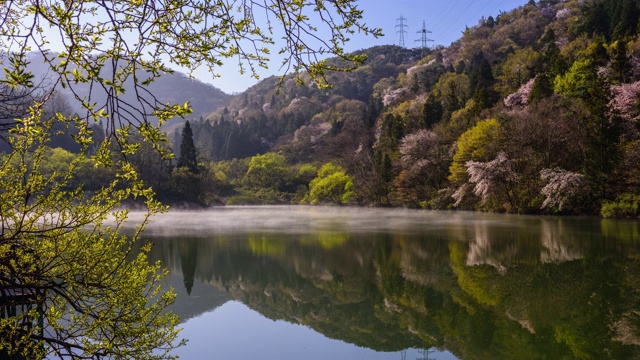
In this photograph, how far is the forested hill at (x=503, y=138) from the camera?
25.2 meters

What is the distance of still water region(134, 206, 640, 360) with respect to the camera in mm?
6672

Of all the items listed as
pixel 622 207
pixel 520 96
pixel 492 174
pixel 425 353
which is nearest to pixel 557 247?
pixel 425 353

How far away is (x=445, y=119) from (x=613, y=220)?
67.7ft

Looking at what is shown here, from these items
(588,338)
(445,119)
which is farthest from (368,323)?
(445,119)

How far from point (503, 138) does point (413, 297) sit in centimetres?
2415

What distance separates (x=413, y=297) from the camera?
9250 millimetres

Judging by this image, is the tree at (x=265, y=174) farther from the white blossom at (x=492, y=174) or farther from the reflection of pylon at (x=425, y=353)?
the reflection of pylon at (x=425, y=353)

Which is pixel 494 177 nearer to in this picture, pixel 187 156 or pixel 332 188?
pixel 332 188

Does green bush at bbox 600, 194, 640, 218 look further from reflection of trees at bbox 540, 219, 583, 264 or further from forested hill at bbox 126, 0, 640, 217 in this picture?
reflection of trees at bbox 540, 219, 583, 264

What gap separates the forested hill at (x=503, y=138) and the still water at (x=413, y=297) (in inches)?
177

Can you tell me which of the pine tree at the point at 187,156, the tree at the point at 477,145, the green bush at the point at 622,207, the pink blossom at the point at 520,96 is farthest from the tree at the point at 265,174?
the green bush at the point at 622,207

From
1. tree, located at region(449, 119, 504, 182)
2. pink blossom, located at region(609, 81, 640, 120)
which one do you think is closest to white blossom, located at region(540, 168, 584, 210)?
pink blossom, located at region(609, 81, 640, 120)

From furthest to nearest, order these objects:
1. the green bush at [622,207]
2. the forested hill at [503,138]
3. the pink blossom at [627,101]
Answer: the forested hill at [503,138] < the pink blossom at [627,101] < the green bush at [622,207]

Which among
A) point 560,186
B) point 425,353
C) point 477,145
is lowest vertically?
point 425,353
